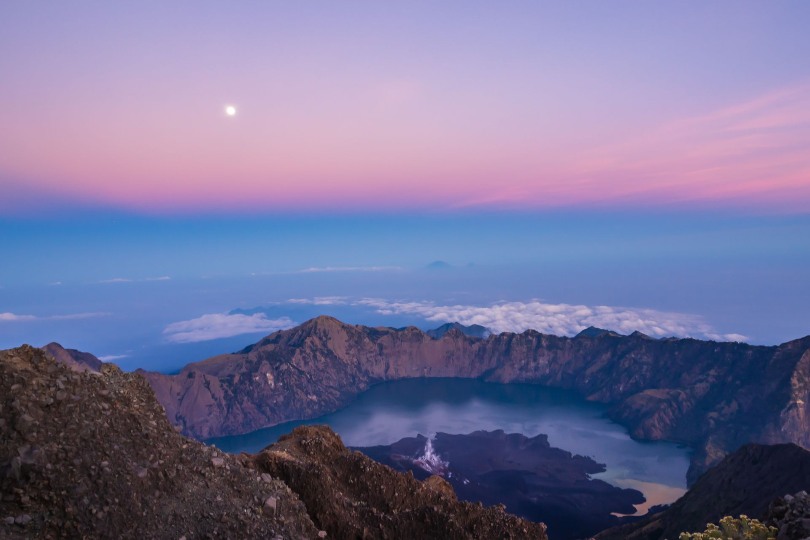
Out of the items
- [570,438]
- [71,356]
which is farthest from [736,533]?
[71,356]

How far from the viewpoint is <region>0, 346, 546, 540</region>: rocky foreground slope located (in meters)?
12.5

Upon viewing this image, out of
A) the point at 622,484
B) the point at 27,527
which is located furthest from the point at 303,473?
the point at 622,484

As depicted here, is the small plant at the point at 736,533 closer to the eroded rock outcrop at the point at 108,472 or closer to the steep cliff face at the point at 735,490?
the eroded rock outcrop at the point at 108,472

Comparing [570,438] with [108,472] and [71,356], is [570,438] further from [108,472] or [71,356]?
[108,472]

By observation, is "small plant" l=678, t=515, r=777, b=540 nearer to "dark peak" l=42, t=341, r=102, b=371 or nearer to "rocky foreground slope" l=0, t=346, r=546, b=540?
"rocky foreground slope" l=0, t=346, r=546, b=540

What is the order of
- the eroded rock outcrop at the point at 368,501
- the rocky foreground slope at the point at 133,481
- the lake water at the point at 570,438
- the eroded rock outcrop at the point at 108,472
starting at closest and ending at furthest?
the eroded rock outcrop at the point at 108,472
the rocky foreground slope at the point at 133,481
the eroded rock outcrop at the point at 368,501
the lake water at the point at 570,438

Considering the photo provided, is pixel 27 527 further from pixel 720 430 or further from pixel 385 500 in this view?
pixel 720 430

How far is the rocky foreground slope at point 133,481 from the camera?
1251 cm

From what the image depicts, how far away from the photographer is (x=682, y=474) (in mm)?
136625

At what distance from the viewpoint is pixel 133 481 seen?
1425cm

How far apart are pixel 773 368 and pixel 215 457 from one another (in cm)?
21082

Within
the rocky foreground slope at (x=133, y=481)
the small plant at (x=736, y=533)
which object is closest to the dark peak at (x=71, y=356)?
the rocky foreground slope at (x=133, y=481)

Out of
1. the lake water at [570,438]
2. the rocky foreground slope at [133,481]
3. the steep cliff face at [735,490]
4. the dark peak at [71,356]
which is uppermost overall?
the rocky foreground slope at [133,481]

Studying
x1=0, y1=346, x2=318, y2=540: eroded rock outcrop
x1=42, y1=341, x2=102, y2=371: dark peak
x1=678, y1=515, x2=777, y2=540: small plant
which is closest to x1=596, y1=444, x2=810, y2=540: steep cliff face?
x1=678, y1=515, x2=777, y2=540: small plant
